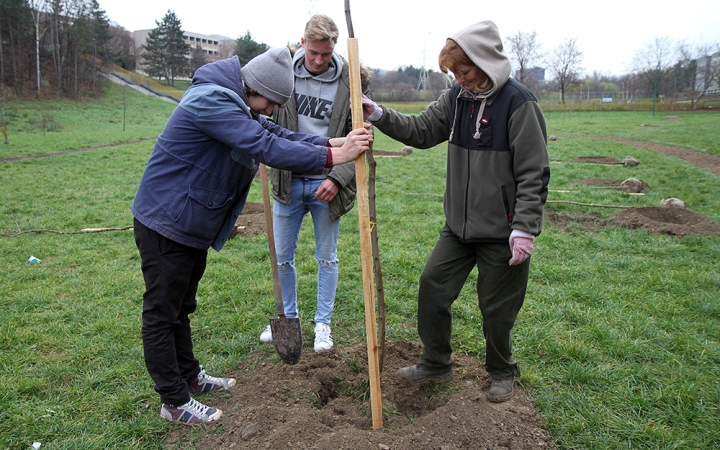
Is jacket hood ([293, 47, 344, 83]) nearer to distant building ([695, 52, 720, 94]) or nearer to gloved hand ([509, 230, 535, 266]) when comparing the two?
gloved hand ([509, 230, 535, 266])

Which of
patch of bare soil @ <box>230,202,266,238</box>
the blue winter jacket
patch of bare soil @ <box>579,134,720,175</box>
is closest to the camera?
the blue winter jacket

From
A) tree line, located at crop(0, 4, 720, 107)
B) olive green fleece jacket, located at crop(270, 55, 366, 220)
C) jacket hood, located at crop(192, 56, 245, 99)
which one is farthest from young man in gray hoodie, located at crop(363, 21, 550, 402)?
tree line, located at crop(0, 4, 720, 107)

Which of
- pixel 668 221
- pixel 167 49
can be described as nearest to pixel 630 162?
pixel 668 221

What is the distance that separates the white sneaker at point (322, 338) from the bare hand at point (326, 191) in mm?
1105

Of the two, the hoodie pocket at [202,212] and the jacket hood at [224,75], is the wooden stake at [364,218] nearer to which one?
the jacket hood at [224,75]

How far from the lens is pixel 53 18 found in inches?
1700

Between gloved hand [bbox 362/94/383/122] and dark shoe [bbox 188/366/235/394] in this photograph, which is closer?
gloved hand [bbox 362/94/383/122]

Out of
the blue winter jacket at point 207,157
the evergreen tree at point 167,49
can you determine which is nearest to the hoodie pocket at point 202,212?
the blue winter jacket at point 207,157

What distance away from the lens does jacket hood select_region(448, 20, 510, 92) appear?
8.64ft

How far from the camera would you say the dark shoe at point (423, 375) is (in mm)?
3383

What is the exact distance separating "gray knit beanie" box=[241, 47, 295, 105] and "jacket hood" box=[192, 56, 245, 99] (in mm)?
54

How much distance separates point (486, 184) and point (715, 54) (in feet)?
173

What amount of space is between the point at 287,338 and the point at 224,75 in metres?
1.89

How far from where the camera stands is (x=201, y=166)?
269cm
